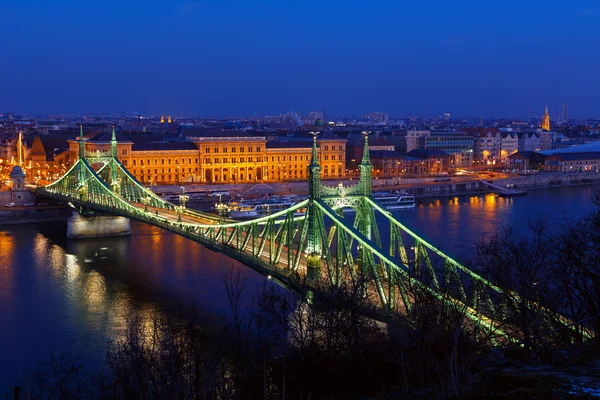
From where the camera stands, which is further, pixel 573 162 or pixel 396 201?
pixel 573 162

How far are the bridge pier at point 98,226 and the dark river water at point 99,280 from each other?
350 millimetres

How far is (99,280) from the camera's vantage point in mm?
14531

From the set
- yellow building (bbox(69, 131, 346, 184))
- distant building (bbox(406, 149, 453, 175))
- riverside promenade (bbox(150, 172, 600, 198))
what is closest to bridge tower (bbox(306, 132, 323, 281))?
riverside promenade (bbox(150, 172, 600, 198))

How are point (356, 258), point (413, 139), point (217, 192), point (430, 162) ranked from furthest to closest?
1. point (413, 139)
2. point (430, 162)
3. point (217, 192)
4. point (356, 258)

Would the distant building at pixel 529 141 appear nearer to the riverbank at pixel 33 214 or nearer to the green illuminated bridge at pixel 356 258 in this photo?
the riverbank at pixel 33 214

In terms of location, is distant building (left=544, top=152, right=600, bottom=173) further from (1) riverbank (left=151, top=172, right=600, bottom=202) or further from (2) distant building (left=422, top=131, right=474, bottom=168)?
(2) distant building (left=422, top=131, right=474, bottom=168)

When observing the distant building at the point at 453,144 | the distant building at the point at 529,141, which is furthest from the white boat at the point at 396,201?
the distant building at the point at 529,141

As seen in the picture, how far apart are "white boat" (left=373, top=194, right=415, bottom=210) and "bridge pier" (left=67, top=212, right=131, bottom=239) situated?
9.61 m

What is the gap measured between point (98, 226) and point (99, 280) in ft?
20.2

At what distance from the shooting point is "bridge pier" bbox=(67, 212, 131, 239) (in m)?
20.2

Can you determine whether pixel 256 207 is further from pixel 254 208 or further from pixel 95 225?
pixel 95 225

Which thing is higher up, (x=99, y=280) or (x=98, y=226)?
(x=98, y=226)

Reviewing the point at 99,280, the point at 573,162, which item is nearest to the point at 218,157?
the point at 99,280

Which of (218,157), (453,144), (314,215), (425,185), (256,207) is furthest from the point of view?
(453,144)
